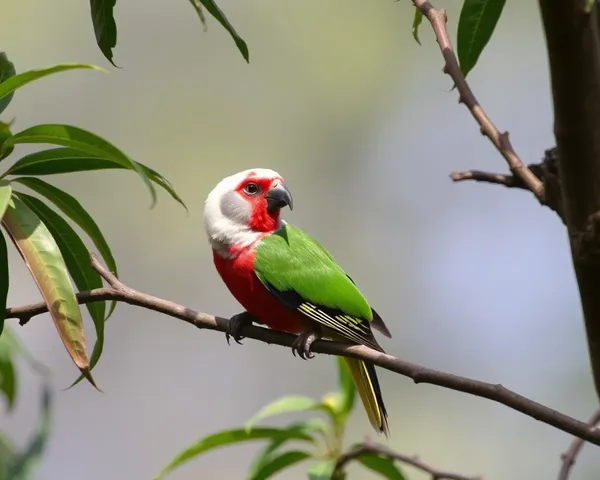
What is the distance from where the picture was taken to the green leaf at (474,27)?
1626 millimetres

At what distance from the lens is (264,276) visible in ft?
7.66

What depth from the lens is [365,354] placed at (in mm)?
1502

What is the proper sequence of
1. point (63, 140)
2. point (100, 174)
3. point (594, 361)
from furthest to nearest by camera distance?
point (100, 174) → point (63, 140) → point (594, 361)

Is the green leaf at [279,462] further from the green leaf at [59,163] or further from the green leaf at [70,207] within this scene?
the green leaf at [59,163]

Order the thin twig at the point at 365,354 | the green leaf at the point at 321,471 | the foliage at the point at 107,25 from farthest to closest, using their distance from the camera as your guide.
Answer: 1. the green leaf at the point at 321,471
2. the foliage at the point at 107,25
3. the thin twig at the point at 365,354

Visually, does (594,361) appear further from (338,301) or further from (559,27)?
(338,301)

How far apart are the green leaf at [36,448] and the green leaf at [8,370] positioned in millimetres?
113

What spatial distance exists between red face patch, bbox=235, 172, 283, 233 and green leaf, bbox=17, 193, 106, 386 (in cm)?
85

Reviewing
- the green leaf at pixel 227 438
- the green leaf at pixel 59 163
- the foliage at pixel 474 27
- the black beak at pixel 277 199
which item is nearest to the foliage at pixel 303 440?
the green leaf at pixel 227 438

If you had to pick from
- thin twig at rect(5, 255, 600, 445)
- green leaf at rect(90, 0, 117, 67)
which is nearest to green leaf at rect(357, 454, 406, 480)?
thin twig at rect(5, 255, 600, 445)

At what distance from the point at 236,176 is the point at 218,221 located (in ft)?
0.74

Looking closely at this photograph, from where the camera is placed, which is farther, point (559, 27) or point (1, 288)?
point (1, 288)

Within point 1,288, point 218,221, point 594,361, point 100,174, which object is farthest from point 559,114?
point 100,174

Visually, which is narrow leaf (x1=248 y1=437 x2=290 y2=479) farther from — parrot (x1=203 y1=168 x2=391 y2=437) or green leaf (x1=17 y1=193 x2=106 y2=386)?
green leaf (x1=17 y1=193 x2=106 y2=386)
